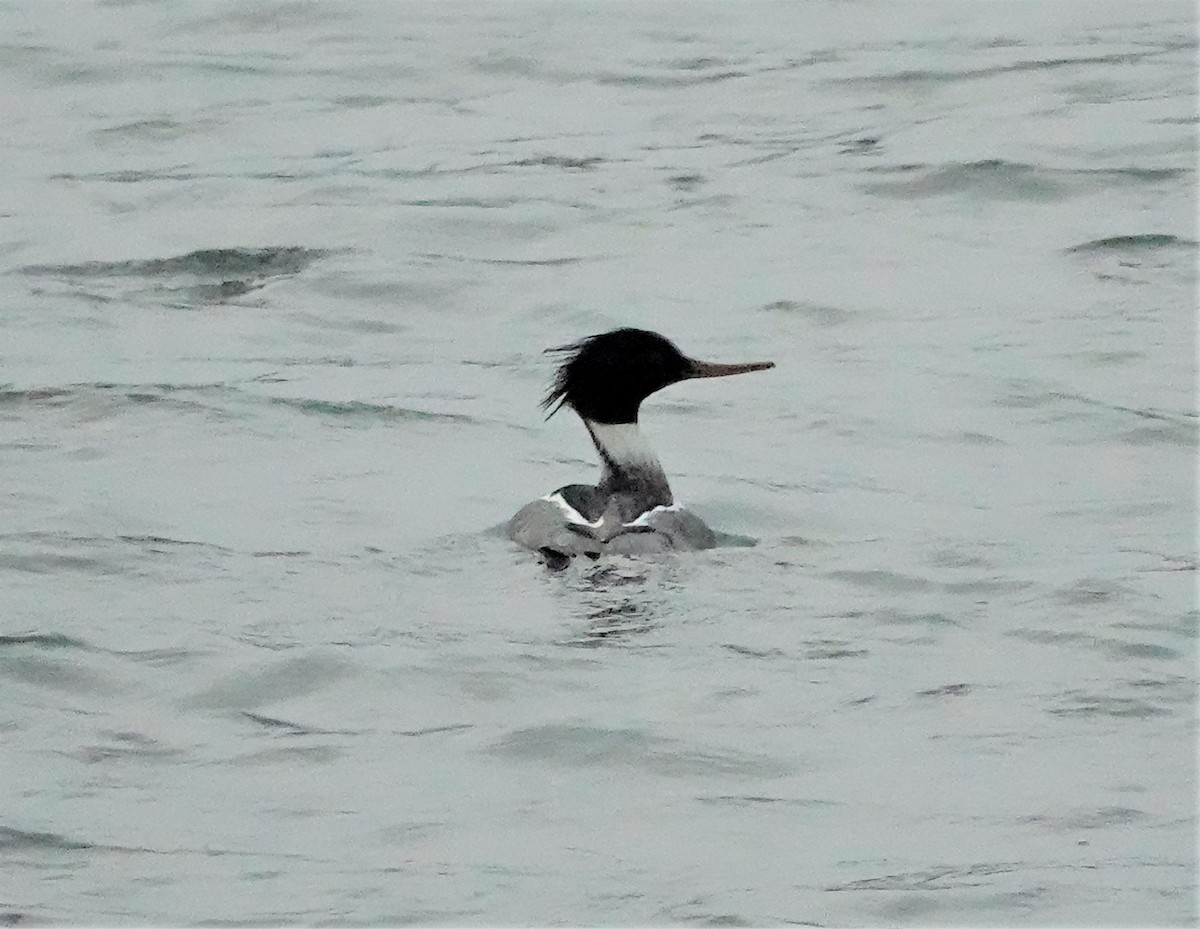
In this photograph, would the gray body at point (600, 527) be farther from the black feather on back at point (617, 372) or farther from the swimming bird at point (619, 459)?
the black feather on back at point (617, 372)

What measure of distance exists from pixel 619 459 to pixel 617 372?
332mm

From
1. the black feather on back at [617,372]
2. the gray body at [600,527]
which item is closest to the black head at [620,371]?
the black feather on back at [617,372]

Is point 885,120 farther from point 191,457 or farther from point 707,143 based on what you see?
point 191,457

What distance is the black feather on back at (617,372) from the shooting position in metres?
10.1

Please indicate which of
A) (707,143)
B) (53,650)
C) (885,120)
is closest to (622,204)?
(707,143)

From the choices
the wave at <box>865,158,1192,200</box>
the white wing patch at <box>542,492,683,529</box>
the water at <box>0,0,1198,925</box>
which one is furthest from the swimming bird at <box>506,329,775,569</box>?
the wave at <box>865,158,1192,200</box>

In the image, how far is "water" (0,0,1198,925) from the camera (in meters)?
6.79

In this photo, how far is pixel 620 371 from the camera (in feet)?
33.1

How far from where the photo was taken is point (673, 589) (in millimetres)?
8992

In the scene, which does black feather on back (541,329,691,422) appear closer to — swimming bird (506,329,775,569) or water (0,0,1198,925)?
swimming bird (506,329,775,569)

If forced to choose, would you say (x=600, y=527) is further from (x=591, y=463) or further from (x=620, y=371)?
(x=591, y=463)

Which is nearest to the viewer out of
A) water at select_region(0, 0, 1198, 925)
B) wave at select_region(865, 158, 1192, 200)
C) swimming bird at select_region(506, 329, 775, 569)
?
water at select_region(0, 0, 1198, 925)

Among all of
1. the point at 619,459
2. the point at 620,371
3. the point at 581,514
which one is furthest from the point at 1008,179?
the point at 581,514

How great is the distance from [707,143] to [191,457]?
6027mm
